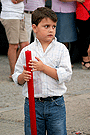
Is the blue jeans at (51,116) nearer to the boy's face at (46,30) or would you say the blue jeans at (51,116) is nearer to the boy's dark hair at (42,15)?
the boy's face at (46,30)

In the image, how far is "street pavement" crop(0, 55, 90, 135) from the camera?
3287 mm

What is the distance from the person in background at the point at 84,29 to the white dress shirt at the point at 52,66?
12.7ft

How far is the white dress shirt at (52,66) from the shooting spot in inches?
89.7

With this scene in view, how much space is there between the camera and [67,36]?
20.8 feet

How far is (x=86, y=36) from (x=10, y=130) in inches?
155

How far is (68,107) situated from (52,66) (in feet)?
5.61

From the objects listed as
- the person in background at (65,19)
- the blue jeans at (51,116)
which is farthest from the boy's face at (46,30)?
the person in background at (65,19)

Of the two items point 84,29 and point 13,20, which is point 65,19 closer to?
point 84,29

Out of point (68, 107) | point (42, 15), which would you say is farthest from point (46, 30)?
point (68, 107)

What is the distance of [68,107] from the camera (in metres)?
3.92

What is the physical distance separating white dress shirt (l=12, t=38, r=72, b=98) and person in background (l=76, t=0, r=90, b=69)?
3.86m

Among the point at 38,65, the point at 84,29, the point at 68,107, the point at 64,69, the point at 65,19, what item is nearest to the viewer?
the point at 38,65

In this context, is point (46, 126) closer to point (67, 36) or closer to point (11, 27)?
point (11, 27)

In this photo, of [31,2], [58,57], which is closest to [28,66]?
[58,57]
